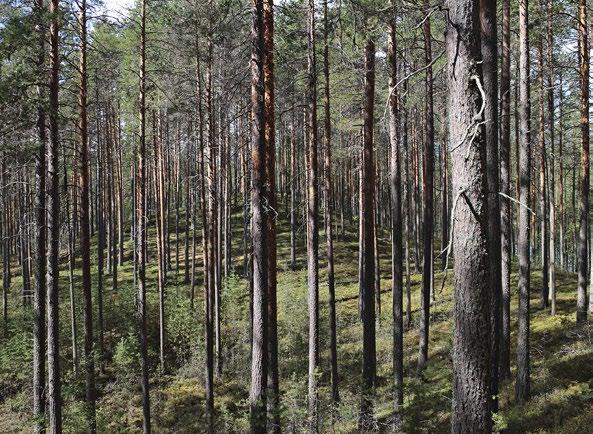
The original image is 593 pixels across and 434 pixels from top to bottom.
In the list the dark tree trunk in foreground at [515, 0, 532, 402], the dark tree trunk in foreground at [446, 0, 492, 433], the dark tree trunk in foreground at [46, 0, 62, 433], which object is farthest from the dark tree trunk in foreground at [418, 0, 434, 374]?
the dark tree trunk in foreground at [46, 0, 62, 433]

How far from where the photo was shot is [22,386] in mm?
20094

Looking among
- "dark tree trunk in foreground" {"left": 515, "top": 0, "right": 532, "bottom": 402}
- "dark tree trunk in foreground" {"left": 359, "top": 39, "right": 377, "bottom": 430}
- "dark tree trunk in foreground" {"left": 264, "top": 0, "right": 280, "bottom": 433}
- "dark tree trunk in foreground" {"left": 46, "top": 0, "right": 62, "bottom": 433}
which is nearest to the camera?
"dark tree trunk in foreground" {"left": 264, "top": 0, "right": 280, "bottom": 433}

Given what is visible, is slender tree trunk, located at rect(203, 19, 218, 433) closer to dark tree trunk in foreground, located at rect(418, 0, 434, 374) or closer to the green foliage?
the green foliage

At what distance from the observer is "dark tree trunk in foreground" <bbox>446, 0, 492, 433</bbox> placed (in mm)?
4152

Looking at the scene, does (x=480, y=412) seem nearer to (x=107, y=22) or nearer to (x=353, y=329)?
(x=107, y=22)

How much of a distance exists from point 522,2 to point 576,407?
9.35 meters

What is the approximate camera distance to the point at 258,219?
341 inches

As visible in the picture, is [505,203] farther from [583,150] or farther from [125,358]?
[125,358]

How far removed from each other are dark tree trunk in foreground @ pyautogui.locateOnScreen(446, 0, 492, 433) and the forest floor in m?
4.75

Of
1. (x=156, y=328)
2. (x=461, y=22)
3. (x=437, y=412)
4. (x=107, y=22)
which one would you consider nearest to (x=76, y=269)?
(x=156, y=328)

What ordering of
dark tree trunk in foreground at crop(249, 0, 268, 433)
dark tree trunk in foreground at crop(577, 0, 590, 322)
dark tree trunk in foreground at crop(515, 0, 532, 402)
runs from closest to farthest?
dark tree trunk in foreground at crop(249, 0, 268, 433) < dark tree trunk in foreground at crop(515, 0, 532, 402) < dark tree trunk in foreground at crop(577, 0, 590, 322)

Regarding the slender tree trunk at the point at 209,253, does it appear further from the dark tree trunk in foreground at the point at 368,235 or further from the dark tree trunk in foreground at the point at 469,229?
the dark tree trunk in foreground at the point at 469,229

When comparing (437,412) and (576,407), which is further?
(437,412)

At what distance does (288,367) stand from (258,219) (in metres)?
12.3
